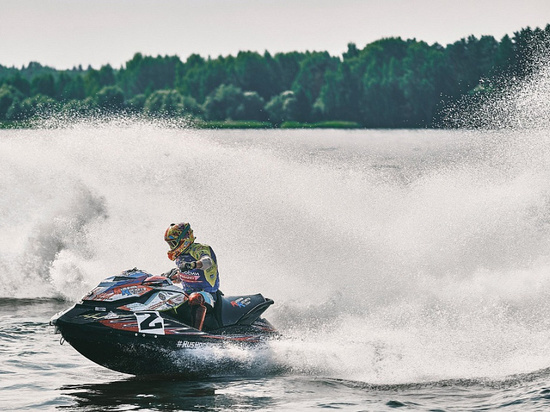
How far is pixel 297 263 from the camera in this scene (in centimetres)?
1533

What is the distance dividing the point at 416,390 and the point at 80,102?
12456 cm

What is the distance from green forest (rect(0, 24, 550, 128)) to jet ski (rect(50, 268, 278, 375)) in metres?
62.5

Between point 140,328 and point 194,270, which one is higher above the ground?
point 194,270

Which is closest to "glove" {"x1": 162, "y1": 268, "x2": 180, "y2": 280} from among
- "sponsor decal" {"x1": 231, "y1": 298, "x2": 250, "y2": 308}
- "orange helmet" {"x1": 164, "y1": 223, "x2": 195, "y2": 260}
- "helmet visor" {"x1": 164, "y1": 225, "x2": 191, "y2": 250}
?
"orange helmet" {"x1": 164, "y1": 223, "x2": 195, "y2": 260}

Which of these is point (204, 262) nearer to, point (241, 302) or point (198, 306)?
point (198, 306)

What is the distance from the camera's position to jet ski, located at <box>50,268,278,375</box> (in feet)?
32.2

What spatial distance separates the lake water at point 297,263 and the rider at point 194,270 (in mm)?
643

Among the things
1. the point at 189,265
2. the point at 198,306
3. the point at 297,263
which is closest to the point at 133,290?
the point at 189,265

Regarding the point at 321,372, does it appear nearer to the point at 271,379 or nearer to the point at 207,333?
the point at 271,379

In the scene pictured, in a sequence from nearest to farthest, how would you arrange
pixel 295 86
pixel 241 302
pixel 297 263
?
pixel 241 302
pixel 297 263
pixel 295 86

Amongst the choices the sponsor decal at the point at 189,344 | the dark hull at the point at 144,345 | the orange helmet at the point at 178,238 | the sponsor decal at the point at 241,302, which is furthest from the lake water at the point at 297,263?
the orange helmet at the point at 178,238

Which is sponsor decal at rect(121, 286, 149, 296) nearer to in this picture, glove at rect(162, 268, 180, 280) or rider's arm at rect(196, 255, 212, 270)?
glove at rect(162, 268, 180, 280)

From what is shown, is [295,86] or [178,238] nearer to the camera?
[178,238]

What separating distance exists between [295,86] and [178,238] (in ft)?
393
